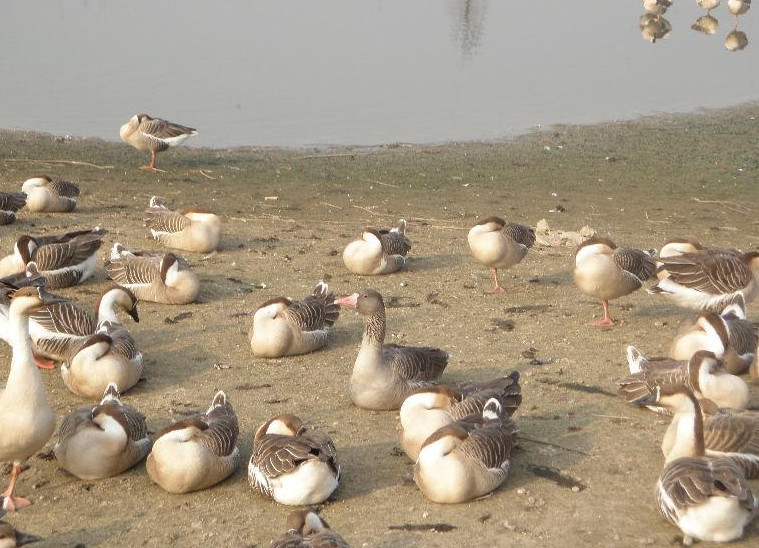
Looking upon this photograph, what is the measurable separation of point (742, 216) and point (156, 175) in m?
10.5

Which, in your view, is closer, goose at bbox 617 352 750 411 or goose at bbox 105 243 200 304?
goose at bbox 617 352 750 411

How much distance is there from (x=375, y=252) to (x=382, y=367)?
4.02 metres

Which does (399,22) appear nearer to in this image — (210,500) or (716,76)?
(716,76)

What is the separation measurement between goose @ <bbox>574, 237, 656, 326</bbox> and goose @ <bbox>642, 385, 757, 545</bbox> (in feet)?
14.4

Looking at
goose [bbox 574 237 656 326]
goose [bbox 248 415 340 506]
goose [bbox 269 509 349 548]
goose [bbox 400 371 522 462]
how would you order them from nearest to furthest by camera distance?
goose [bbox 269 509 349 548] < goose [bbox 248 415 340 506] < goose [bbox 400 371 522 462] < goose [bbox 574 237 656 326]

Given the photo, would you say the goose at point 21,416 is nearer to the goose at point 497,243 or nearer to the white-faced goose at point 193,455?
the white-faced goose at point 193,455

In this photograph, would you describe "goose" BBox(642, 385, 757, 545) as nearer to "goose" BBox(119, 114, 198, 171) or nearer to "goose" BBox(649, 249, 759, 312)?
"goose" BBox(649, 249, 759, 312)

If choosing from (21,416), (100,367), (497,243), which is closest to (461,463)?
(21,416)

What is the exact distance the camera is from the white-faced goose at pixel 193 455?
7887 mm

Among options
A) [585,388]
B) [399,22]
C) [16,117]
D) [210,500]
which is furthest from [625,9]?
[210,500]

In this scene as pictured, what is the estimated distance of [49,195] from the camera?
51.5ft

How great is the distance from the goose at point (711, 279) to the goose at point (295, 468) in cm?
530

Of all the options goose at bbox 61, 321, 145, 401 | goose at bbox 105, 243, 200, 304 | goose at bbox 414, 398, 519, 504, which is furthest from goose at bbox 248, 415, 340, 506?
goose at bbox 105, 243, 200, 304

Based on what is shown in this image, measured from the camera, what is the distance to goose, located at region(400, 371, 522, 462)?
8.39 meters
